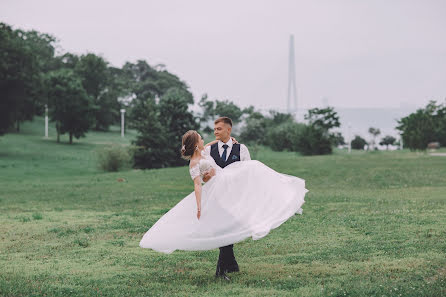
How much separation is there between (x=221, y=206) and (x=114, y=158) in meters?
43.2

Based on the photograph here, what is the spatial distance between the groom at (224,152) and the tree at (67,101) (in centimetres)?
6921

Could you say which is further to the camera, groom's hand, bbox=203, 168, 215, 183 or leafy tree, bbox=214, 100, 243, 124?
leafy tree, bbox=214, 100, 243, 124

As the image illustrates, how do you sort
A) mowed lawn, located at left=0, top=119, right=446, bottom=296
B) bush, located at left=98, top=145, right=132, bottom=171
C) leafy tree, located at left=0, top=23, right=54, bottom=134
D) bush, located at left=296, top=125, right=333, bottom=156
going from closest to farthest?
mowed lawn, located at left=0, top=119, right=446, bottom=296
bush, located at left=98, top=145, right=132, bottom=171
leafy tree, located at left=0, top=23, right=54, bottom=134
bush, located at left=296, top=125, right=333, bottom=156

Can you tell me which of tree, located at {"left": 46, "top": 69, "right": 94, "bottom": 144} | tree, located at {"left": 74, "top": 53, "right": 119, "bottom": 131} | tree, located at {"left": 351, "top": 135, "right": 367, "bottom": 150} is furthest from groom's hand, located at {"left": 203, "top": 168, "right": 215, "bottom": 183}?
tree, located at {"left": 351, "top": 135, "right": 367, "bottom": 150}

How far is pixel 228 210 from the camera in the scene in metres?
9.27

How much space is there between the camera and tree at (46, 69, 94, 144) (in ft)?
250

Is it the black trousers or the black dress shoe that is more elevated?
the black trousers

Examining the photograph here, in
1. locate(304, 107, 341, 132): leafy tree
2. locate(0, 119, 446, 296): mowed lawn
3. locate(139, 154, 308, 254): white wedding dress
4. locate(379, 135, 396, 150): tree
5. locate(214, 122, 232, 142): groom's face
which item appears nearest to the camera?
locate(139, 154, 308, 254): white wedding dress

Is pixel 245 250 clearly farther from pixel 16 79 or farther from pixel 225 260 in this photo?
pixel 16 79

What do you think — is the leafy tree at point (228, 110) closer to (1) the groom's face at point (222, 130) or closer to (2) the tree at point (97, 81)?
(2) the tree at point (97, 81)

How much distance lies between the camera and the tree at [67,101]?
250ft

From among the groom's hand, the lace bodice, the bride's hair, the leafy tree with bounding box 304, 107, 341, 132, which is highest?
the leafy tree with bounding box 304, 107, 341, 132

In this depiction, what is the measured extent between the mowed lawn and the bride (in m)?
0.32

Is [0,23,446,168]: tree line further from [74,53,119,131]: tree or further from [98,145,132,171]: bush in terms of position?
[98,145,132,171]: bush
